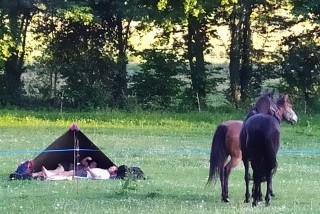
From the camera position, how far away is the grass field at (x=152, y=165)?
13.5m

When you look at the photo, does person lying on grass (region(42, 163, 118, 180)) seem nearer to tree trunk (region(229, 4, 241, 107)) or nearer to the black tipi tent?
the black tipi tent

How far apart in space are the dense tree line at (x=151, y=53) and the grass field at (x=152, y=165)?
3931 millimetres

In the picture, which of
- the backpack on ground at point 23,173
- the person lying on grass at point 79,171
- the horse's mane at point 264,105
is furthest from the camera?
the person lying on grass at point 79,171

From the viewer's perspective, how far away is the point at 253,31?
1708 inches

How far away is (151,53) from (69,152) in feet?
81.6

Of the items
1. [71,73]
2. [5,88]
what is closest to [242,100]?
[71,73]

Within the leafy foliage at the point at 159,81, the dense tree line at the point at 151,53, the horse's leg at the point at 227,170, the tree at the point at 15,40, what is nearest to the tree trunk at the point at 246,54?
the dense tree line at the point at 151,53

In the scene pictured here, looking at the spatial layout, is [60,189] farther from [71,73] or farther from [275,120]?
[71,73]

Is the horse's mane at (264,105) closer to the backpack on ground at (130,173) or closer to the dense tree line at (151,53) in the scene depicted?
the backpack on ground at (130,173)

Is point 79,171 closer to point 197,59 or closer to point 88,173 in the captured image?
point 88,173

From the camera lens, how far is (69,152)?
1781 cm

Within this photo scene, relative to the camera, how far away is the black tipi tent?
17.6 m

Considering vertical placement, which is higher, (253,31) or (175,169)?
(253,31)

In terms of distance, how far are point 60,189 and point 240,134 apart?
140 inches
